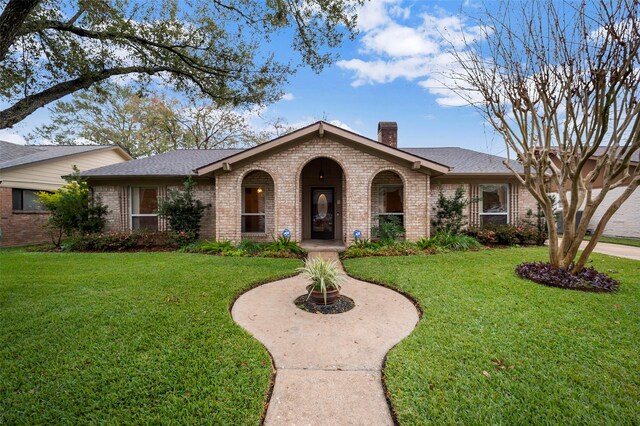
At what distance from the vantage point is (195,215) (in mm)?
10312

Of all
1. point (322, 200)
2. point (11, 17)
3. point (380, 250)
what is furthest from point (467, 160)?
point (11, 17)

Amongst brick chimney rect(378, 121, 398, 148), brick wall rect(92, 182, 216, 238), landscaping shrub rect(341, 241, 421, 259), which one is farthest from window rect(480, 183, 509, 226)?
brick wall rect(92, 182, 216, 238)

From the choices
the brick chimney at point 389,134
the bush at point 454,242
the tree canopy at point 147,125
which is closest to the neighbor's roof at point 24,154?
the tree canopy at point 147,125

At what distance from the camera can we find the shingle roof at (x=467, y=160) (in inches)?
423

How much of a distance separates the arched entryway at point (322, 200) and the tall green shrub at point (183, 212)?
4258 millimetres

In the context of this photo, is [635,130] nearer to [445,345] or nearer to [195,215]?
[445,345]

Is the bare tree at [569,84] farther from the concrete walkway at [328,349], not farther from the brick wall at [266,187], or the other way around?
the brick wall at [266,187]

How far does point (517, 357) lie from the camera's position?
2951 millimetres

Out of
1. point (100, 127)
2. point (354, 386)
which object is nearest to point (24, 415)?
point (354, 386)

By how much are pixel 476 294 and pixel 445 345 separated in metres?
2.13

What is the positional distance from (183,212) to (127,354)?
25.9 ft

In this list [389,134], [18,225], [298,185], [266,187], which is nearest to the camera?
[298,185]

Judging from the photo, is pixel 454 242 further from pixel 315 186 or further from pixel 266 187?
pixel 266 187

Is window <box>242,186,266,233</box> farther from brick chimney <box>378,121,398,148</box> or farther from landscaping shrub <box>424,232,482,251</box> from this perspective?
landscaping shrub <box>424,232,482,251</box>
